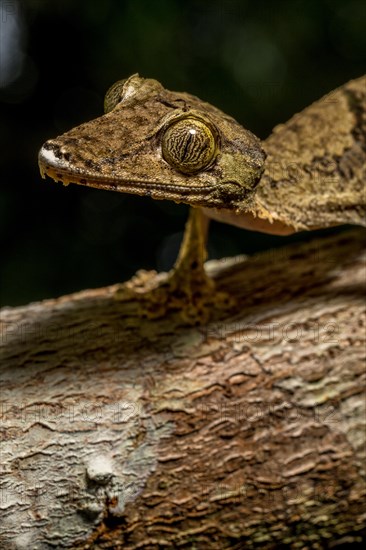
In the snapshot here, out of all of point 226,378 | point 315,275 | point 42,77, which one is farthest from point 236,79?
point 226,378

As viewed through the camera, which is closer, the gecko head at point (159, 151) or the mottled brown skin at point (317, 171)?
the gecko head at point (159, 151)

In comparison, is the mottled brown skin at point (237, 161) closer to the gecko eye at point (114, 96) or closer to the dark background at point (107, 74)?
the gecko eye at point (114, 96)

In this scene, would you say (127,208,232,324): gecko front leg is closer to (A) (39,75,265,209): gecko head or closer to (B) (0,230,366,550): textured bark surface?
(B) (0,230,366,550): textured bark surface

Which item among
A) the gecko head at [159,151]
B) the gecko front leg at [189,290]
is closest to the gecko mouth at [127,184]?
the gecko head at [159,151]

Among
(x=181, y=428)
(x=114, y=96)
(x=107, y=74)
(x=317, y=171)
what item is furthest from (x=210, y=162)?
(x=107, y=74)

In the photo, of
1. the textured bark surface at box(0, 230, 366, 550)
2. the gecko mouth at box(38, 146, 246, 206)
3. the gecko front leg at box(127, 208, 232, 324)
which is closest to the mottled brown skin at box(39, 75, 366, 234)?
the gecko mouth at box(38, 146, 246, 206)

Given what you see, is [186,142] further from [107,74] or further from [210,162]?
[107,74]
